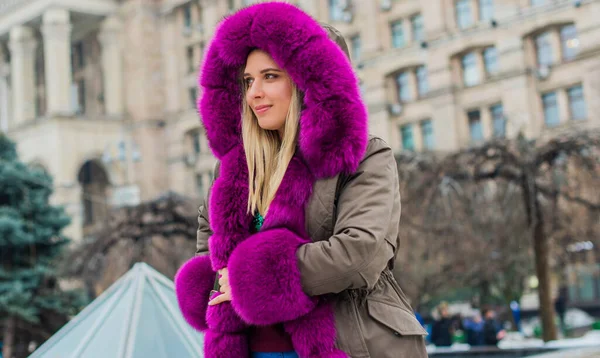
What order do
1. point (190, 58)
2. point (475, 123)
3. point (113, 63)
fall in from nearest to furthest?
point (475, 123)
point (190, 58)
point (113, 63)

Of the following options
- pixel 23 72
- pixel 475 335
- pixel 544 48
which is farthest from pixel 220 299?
pixel 23 72

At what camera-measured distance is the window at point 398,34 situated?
36188 mm

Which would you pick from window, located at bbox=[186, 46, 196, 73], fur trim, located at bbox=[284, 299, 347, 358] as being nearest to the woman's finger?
fur trim, located at bbox=[284, 299, 347, 358]

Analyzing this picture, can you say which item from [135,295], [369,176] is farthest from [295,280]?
[135,295]

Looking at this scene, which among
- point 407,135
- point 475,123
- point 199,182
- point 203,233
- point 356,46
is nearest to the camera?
point 203,233

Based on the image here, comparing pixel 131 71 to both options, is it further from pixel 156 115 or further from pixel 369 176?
pixel 369 176

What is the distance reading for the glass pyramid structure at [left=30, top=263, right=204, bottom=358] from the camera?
3453 mm

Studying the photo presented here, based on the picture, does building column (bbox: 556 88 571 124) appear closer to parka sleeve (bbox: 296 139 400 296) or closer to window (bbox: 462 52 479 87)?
window (bbox: 462 52 479 87)

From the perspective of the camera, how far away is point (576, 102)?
29.9 m

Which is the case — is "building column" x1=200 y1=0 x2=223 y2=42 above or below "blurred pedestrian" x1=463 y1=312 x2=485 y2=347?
above

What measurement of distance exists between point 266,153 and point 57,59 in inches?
1714

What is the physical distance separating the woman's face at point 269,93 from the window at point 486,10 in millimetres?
31317

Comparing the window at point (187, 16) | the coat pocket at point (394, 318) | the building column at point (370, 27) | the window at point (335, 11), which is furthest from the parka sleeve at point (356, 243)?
the window at point (187, 16)

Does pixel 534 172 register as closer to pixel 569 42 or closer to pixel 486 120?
pixel 569 42
